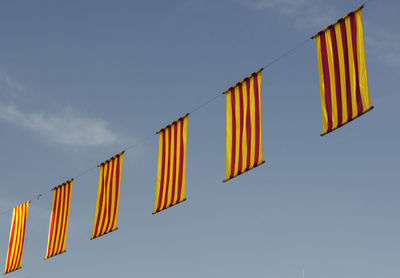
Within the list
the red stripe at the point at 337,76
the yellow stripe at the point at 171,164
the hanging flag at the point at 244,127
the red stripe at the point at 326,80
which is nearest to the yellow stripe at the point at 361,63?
the red stripe at the point at 337,76

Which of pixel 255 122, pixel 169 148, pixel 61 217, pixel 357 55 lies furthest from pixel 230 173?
pixel 61 217

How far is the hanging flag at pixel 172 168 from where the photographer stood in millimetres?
20562

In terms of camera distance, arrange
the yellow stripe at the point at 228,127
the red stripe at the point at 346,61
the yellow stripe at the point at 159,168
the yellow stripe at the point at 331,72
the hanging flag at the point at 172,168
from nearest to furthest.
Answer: the red stripe at the point at 346,61, the yellow stripe at the point at 331,72, the yellow stripe at the point at 228,127, the hanging flag at the point at 172,168, the yellow stripe at the point at 159,168

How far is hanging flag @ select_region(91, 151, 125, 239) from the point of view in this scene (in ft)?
77.0

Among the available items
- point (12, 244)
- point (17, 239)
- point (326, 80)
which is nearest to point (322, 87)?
point (326, 80)

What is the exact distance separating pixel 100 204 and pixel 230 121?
7.56m

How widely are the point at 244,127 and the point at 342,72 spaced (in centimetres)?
374

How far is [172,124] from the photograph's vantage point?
69.6 ft

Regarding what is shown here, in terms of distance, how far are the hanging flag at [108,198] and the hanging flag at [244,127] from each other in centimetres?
624

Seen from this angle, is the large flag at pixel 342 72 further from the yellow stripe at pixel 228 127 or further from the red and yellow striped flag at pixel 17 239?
the red and yellow striped flag at pixel 17 239

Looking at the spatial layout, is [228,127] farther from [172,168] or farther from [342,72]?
[342,72]

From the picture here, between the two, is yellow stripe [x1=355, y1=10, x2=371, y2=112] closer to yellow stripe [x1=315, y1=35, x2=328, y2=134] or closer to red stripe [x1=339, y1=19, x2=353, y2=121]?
red stripe [x1=339, y1=19, x2=353, y2=121]

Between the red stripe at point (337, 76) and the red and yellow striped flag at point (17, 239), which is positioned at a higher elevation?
the red and yellow striped flag at point (17, 239)

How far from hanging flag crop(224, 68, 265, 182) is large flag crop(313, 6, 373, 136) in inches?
93.6
